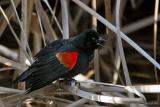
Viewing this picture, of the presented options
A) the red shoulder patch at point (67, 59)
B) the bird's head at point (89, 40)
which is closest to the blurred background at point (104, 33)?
the bird's head at point (89, 40)

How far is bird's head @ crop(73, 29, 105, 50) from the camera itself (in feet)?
6.61

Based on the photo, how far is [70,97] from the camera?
8.37 ft

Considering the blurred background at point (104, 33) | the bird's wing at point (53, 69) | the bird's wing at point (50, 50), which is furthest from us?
the blurred background at point (104, 33)

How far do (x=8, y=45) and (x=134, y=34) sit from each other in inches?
29.1

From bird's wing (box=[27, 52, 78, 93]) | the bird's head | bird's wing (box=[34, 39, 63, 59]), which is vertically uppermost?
the bird's head

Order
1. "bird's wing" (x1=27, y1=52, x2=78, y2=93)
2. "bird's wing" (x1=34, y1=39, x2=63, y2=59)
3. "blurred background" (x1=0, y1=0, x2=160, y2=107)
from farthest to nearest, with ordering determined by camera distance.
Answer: "blurred background" (x1=0, y1=0, x2=160, y2=107), "bird's wing" (x1=34, y1=39, x2=63, y2=59), "bird's wing" (x1=27, y1=52, x2=78, y2=93)

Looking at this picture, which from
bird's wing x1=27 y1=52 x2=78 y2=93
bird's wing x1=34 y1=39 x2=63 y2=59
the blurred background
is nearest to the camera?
bird's wing x1=27 y1=52 x2=78 y2=93

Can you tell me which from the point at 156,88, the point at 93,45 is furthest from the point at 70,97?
the point at 156,88

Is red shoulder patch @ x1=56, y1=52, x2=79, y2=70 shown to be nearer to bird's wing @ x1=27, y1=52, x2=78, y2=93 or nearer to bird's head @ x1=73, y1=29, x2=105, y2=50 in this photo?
bird's wing @ x1=27, y1=52, x2=78, y2=93

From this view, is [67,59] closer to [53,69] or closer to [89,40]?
[53,69]

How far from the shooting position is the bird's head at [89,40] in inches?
79.4

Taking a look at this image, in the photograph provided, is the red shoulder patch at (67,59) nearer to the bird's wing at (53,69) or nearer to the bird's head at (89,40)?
the bird's wing at (53,69)

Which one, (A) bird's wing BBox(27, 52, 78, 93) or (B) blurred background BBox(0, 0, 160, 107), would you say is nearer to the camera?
(A) bird's wing BBox(27, 52, 78, 93)

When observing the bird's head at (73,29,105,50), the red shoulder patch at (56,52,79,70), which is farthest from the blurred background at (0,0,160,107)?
the red shoulder patch at (56,52,79,70)
